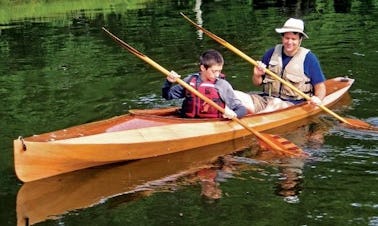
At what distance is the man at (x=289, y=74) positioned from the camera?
30.0 ft

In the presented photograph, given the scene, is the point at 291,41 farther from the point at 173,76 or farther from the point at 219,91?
the point at 173,76

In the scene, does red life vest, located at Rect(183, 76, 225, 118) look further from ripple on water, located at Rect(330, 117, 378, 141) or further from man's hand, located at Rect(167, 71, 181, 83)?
ripple on water, located at Rect(330, 117, 378, 141)

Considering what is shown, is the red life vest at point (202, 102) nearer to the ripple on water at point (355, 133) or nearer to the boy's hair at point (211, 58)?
the boy's hair at point (211, 58)

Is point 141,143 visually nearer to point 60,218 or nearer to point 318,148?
point 60,218

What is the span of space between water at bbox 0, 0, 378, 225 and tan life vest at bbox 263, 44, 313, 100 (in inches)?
23.4

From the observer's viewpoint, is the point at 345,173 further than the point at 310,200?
Yes

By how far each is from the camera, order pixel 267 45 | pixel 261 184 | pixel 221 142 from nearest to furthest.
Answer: pixel 261 184 < pixel 221 142 < pixel 267 45

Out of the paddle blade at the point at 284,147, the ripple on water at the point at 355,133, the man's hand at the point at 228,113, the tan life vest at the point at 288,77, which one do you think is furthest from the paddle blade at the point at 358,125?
the man's hand at the point at 228,113

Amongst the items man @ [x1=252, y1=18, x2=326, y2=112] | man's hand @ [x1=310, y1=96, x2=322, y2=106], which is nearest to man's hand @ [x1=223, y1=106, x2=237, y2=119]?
man @ [x1=252, y1=18, x2=326, y2=112]

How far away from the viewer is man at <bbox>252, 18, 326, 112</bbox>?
9.14 meters

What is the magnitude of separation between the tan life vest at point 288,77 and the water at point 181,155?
593 millimetres

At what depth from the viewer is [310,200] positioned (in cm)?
652

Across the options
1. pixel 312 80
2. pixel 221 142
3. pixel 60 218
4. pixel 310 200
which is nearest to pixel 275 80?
pixel 312 80

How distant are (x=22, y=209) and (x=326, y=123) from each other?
4.76 m
